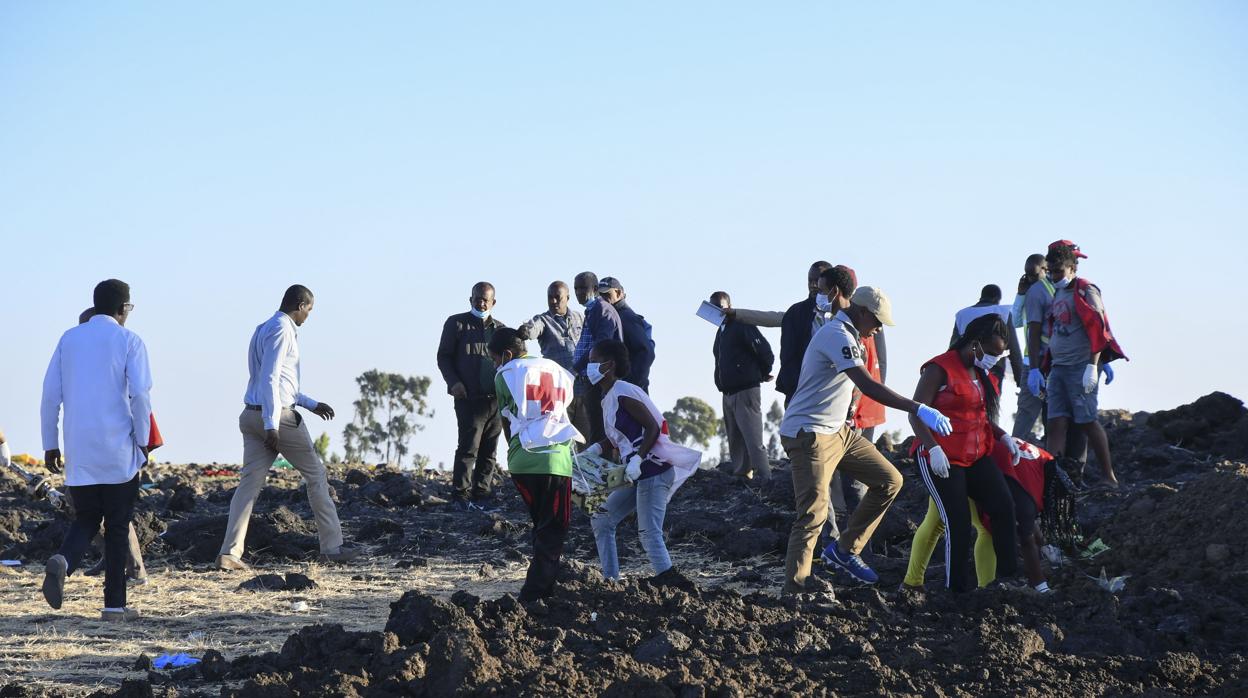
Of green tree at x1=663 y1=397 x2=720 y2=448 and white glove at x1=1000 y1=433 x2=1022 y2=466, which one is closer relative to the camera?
white glove at x1=1000 y1=433 x2=1022 y2=466

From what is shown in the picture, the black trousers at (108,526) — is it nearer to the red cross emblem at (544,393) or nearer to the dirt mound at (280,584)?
the dirt mound at (280,584)

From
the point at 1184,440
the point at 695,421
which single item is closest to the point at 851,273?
the point at 1184,440

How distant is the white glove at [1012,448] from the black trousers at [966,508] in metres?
0.27

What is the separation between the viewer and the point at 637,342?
1148 cm

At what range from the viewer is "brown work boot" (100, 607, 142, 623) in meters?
7.96

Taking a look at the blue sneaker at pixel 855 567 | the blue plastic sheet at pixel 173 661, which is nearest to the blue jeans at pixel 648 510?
the blue sneaker at pixel 855 567

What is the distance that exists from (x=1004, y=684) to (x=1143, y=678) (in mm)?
724

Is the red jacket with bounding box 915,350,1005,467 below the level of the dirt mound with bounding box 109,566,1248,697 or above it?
above

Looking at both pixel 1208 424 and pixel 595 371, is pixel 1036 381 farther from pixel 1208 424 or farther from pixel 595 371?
pixel 595 371

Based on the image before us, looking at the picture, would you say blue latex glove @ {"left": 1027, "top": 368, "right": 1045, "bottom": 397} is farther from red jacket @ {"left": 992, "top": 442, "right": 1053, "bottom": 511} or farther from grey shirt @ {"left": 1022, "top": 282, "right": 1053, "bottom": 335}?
red jacket @ {"left": 992, "top": 442, "right": 1053, "bottom": 511}

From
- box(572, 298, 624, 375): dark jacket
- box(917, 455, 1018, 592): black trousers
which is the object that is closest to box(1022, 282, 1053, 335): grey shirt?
box(572, 298, 624, 375): dark jacket

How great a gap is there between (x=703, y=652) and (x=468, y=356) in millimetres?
6382

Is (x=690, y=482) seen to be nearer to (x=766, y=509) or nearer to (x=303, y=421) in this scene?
(x=766, y=509)

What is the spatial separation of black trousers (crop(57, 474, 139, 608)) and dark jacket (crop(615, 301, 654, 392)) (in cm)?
449
